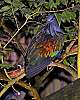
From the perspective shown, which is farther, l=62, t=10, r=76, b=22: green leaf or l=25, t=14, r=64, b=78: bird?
l=25, t=14, r=64, b=78: bird

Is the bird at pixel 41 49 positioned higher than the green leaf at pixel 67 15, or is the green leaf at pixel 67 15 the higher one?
the green leaf at pixel 67 15

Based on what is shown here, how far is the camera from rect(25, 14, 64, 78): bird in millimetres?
1469

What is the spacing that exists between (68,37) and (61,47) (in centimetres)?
9

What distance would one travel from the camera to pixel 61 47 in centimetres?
152

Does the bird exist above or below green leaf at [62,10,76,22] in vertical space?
below

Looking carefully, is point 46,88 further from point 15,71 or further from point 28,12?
point 28,12

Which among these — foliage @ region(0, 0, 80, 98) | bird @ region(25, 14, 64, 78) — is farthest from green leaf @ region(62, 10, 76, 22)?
bird @ region(25, 14, 64, 78)

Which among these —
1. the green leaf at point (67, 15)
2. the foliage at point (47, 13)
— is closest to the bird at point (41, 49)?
the foliage at point (47, 13)

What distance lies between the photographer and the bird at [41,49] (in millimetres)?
1469

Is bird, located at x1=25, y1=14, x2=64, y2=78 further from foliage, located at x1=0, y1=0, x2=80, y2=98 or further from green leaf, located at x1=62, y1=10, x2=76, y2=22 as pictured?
green leaf, located at x1=62, y1=10, x2=76, y2=22

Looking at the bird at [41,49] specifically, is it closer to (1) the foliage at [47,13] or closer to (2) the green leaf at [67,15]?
(1) the foliage at [47,13]

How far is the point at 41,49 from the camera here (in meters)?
1.46

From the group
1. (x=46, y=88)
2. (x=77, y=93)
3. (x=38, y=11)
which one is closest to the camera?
(x=77, y=93)

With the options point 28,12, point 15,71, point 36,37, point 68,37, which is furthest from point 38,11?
point 15,71
